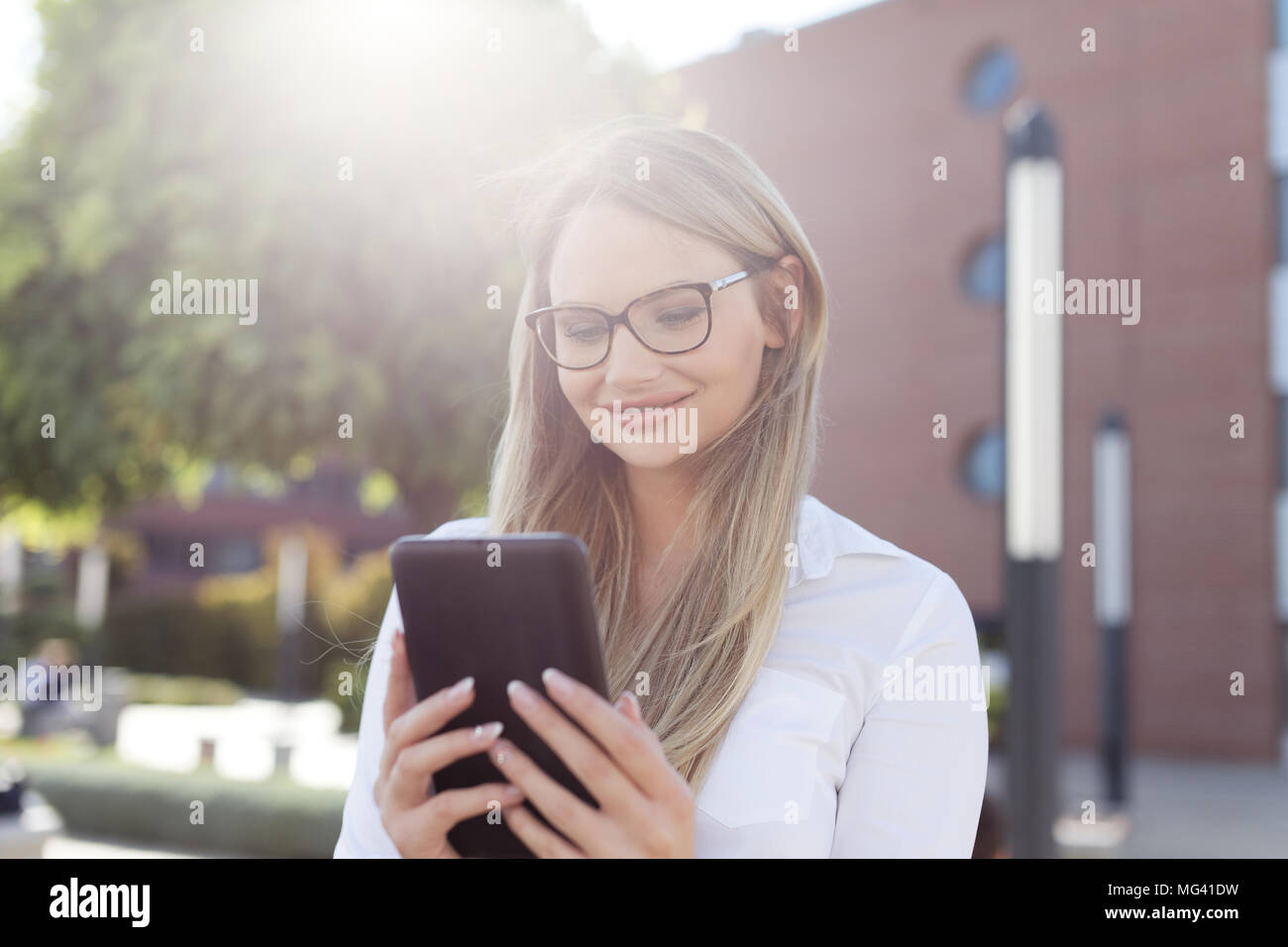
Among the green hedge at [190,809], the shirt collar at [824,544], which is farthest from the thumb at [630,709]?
the green hedge at [190,809]

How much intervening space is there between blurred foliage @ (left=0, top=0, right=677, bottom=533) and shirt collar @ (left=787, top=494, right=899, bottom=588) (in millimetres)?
5855

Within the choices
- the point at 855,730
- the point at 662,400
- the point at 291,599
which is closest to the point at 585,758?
the point at 855,730

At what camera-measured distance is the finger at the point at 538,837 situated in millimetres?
1429

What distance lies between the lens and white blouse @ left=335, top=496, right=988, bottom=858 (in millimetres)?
1558

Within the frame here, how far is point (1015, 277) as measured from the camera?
11.4ft

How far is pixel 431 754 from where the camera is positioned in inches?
56.1

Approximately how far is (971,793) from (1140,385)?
18.0 metres

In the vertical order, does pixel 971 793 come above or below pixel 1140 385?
below

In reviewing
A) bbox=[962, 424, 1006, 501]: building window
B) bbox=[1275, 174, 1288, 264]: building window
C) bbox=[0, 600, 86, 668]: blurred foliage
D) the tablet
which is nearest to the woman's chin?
the tablet

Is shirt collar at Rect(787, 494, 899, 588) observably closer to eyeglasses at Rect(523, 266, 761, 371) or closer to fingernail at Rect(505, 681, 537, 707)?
eyeglasses at Rect(523, 266, 761, 371)

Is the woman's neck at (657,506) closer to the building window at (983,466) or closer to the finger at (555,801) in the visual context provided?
the finger at (555,801)

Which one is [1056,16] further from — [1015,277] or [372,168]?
[1015,277]

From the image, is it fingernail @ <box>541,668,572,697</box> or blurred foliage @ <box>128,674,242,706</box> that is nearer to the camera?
fingernail @ <box>541,668,572,697</box>

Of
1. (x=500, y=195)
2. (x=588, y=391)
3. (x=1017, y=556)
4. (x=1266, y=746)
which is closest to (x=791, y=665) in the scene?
(x=588, y=391)
